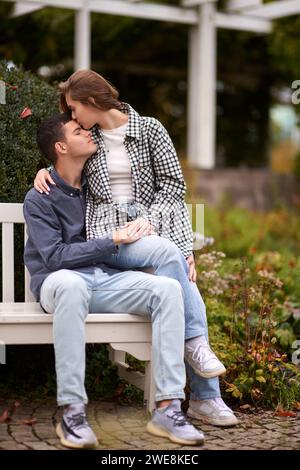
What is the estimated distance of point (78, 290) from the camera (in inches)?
134

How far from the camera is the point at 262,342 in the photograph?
13.8 ft

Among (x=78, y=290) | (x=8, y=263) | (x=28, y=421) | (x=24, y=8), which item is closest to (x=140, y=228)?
(x=78, y=290)

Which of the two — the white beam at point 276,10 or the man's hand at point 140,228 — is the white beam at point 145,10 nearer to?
the white beam at point 276,10

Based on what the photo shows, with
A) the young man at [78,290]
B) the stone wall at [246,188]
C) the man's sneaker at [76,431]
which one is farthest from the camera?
the stone wall at [246,188]

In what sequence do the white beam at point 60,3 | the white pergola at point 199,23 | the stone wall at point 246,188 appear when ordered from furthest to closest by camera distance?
the stone wall at point 246,188 → the white pergola at point 199,23 → the white beam at point 60,3

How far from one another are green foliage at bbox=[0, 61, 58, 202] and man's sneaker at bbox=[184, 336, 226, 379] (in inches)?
46.2

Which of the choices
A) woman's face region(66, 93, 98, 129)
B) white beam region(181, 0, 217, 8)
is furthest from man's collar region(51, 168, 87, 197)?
white beam region(181, 0, 217, 8)

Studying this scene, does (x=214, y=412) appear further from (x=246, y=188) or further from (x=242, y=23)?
(x=242, y=23)

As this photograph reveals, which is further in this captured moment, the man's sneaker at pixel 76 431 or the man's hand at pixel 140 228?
the man's hand at pixel 140 228

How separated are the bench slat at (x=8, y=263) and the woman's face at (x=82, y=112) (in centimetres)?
61

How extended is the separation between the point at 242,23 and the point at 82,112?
665cm

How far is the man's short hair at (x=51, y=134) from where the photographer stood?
380 cm

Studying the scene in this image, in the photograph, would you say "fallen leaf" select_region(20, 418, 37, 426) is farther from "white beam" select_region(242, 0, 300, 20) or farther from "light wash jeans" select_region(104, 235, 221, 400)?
"white beam" select_region(242, 0, 300, 20)

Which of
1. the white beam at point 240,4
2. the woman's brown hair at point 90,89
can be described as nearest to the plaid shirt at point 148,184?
the woman's brown hair at point 90,89
